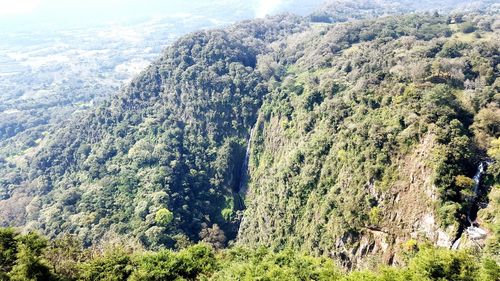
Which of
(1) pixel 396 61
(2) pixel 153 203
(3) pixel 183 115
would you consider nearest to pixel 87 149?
(3) pixel 183 115

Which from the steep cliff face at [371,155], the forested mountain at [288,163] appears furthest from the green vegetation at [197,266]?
the steep cliff face at [371,155]

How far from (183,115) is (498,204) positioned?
186 ft

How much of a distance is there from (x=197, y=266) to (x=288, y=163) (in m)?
24.9

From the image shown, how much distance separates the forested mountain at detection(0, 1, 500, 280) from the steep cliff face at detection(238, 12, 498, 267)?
0.59 feet

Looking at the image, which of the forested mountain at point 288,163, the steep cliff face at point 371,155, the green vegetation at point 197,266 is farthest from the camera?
the steep cliff face at point 371,155

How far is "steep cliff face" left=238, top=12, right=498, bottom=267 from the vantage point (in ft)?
107

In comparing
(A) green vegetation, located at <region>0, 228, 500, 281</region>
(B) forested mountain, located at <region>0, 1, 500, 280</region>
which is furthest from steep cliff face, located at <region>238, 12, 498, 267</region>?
(A) green vegetation, located at <region>0, 228, 500, 281</region>

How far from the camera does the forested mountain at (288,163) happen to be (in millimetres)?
30250

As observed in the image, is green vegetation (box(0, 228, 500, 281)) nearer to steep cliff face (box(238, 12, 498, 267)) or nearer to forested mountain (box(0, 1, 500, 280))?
forested mountain (box(0, 1, 500, 280))

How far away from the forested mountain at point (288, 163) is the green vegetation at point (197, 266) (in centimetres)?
16

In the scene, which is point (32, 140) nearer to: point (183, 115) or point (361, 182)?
point (183, 115)

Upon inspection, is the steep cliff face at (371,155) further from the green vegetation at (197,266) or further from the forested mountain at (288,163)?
the green vegetation at (197,266)

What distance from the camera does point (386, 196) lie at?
3578 centimetres

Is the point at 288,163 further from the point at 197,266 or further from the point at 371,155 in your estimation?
the point at 197,266
